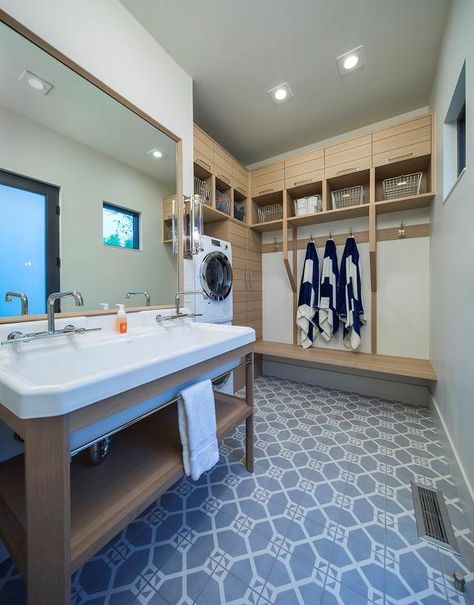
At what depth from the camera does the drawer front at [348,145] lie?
7.88ft

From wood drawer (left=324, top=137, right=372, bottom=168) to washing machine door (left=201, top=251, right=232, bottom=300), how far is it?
4.83ft

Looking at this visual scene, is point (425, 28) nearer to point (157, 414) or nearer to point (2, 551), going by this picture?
point (157, 414)

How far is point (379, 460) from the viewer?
1641 millimetres

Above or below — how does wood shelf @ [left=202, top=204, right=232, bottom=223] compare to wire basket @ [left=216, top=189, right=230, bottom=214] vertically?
below

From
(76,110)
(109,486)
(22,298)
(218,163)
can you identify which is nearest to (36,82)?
(76,110)

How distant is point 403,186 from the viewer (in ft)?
A: 7.98

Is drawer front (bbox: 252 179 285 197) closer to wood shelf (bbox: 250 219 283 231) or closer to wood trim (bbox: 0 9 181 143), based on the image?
wood shelf (bbox: 250 219 283 231)

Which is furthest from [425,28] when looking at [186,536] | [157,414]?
[186,536]

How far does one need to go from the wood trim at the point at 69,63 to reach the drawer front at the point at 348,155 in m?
1.70

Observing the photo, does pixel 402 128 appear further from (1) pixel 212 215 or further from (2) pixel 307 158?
(1) pixel 212 215

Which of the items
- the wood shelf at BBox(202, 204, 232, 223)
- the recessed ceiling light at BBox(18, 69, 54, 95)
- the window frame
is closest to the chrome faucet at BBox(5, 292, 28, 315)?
the window frame

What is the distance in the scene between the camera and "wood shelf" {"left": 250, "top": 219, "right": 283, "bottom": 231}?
2.96m

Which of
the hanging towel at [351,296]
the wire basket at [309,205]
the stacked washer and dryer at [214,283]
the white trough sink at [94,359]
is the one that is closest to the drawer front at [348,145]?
the wire basket at [309,205]

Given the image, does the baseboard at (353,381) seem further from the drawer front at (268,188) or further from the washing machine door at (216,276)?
the drawer front at (268,188)
